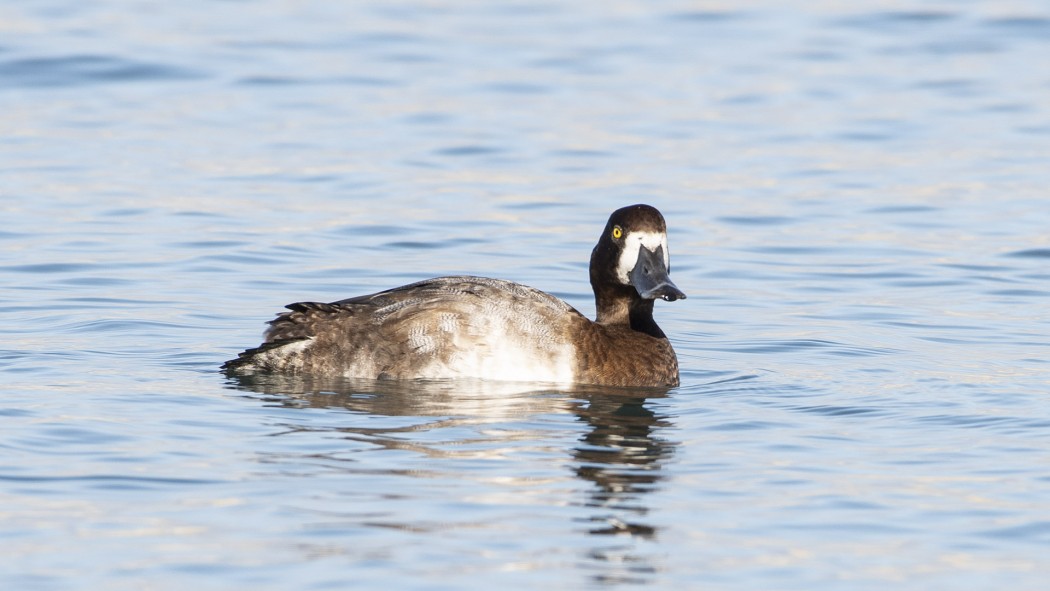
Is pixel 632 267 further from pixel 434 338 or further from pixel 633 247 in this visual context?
pixel 434 338

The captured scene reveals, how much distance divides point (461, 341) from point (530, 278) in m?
3.45

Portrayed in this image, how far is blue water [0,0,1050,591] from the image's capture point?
6.66 meters

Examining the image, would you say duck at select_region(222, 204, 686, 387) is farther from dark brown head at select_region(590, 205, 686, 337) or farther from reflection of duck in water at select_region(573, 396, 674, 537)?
reflection of duck in water at select_region(573, 396, 674, 537)

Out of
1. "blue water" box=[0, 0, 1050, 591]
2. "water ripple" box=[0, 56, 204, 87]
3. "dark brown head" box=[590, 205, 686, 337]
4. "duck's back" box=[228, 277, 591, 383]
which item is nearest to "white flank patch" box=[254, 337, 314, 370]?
"duck's back" box=[228, 277, 591, 383]

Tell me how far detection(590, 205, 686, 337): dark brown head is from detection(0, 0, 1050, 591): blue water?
479mm

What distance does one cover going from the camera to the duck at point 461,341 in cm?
934

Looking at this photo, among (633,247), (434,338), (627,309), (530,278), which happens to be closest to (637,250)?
(633,247)

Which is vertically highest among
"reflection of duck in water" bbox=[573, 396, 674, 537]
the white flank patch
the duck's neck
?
the duck's neck

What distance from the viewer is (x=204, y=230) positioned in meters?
14.0

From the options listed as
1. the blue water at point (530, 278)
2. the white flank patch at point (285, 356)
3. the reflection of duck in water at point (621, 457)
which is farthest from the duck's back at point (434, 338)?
the reflection of duck in water at point (621, 457)

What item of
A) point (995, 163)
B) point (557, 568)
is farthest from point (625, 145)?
point (557, 568)

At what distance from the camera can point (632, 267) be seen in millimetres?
9938

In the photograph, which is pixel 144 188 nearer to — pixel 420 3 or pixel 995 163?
pixel 995 163

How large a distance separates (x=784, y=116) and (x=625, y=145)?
240 centimetres
